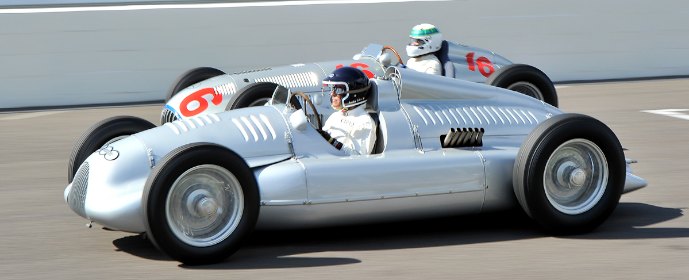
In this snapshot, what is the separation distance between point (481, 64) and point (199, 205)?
619 centimetres

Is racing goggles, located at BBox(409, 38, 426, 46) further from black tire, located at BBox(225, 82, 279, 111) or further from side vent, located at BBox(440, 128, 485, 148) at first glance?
side vent, located at BBox(440, 128, 485, 148)

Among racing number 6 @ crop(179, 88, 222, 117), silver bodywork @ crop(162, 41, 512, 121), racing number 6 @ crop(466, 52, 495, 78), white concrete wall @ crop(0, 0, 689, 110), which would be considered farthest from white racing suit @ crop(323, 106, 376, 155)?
white concrete wall @ crop(0, 0, 689, 110)

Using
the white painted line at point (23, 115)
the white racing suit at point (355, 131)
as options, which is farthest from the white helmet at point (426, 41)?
the white painted line at point (23, 115)

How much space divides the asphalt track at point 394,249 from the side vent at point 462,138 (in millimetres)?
539

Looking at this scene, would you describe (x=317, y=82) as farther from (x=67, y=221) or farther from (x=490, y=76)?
(x=67, y=221)

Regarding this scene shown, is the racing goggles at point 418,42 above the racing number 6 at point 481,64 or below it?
above

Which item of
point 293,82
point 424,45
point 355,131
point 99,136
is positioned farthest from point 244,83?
point 355,131

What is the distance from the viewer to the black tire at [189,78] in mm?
11820

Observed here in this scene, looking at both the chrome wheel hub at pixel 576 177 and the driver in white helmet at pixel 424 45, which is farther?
the driver in white helmet at pixel 424 45

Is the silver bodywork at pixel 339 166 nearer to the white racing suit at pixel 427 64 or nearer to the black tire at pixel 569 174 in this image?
the black tire at pixel 569 174

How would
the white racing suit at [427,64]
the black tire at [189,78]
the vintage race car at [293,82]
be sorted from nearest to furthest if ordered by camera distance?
the vintage race car at [293,82] → the white racing suit at [427,64] → the black tire at [189,78]

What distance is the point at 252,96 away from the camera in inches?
390

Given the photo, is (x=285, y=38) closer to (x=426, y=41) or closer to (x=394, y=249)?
(x=426, y=41)

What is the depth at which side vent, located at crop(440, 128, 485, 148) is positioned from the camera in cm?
704
